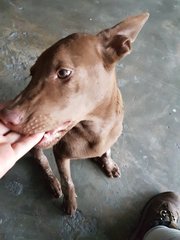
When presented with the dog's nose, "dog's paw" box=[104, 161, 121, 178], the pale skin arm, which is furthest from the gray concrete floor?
the dog's nose

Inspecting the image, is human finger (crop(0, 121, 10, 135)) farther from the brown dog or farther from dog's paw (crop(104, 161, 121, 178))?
dog's paw (crop(104, 161, 121, 178))

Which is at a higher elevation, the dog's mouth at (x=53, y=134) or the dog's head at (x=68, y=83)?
the dog's head at (x=68, y=83)

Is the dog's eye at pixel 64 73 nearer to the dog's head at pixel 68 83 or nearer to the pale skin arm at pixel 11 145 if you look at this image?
the dog's head at pixel 68 83

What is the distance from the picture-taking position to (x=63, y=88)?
187cm

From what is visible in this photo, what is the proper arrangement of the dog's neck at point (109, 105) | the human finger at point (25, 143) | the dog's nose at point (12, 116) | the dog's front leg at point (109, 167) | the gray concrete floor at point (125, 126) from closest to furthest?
the dog's nose at point (12, 116), the human finger at point (25, 143), the dog's neck at point (109, 105), the gray concrete floor at point (125, 126), the dog's front leg at point (109, 167)

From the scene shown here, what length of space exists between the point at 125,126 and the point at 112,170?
47 cm

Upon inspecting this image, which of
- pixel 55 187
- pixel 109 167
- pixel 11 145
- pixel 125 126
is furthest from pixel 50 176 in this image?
pixel 11 145

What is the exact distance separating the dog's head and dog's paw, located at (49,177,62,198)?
0.99m

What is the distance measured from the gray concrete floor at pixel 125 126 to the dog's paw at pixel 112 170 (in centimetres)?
5

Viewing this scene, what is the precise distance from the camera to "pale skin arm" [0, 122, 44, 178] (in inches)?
77.3

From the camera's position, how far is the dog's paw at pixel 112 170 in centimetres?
307

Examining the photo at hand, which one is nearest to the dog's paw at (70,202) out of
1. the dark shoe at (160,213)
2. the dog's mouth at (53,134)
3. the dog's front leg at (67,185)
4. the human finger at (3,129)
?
the dog's front leg at (67,185)

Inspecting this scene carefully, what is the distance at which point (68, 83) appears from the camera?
1.88 m

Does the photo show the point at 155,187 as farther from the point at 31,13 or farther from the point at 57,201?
the point at 31,13
